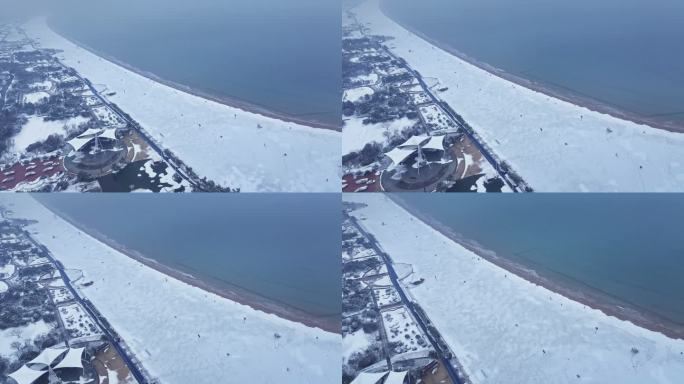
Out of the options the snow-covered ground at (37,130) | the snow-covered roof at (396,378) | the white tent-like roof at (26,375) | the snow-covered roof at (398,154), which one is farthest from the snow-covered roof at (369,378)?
the snow-covered ground at (37,130)

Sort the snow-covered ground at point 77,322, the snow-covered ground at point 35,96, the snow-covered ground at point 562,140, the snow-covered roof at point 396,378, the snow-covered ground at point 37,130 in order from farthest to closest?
the snow-covered ground at point 35,96, the snow-covered ground at point 37,130, the snow-covered ground at point 562,140, the snow-covered ground at point 77,322, the snow-covered roof at point 396,378

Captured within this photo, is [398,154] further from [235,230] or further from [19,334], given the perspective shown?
[19,334]

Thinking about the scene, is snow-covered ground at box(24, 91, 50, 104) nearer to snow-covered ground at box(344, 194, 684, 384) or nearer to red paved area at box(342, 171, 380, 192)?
red paved area at box(342, 171, 380, 192)

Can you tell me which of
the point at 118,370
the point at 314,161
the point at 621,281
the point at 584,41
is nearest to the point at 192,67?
the point at 314,161

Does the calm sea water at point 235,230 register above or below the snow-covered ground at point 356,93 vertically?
below

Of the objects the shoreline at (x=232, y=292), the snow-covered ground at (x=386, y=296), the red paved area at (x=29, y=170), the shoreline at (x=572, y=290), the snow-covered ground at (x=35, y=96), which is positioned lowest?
the shoreline at (x=232, y=292)

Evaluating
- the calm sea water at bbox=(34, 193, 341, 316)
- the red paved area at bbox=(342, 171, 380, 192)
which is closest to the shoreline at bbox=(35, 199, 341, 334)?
the calm sea water at bbox=(34, 193, 341, 316)

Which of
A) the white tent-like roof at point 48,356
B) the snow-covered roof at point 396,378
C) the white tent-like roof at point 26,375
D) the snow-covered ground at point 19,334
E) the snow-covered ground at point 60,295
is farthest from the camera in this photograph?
the snow-covered ground at point 60,295

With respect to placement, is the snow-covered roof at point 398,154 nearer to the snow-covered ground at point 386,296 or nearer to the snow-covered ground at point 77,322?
the snow-covered ground at point 386,296
